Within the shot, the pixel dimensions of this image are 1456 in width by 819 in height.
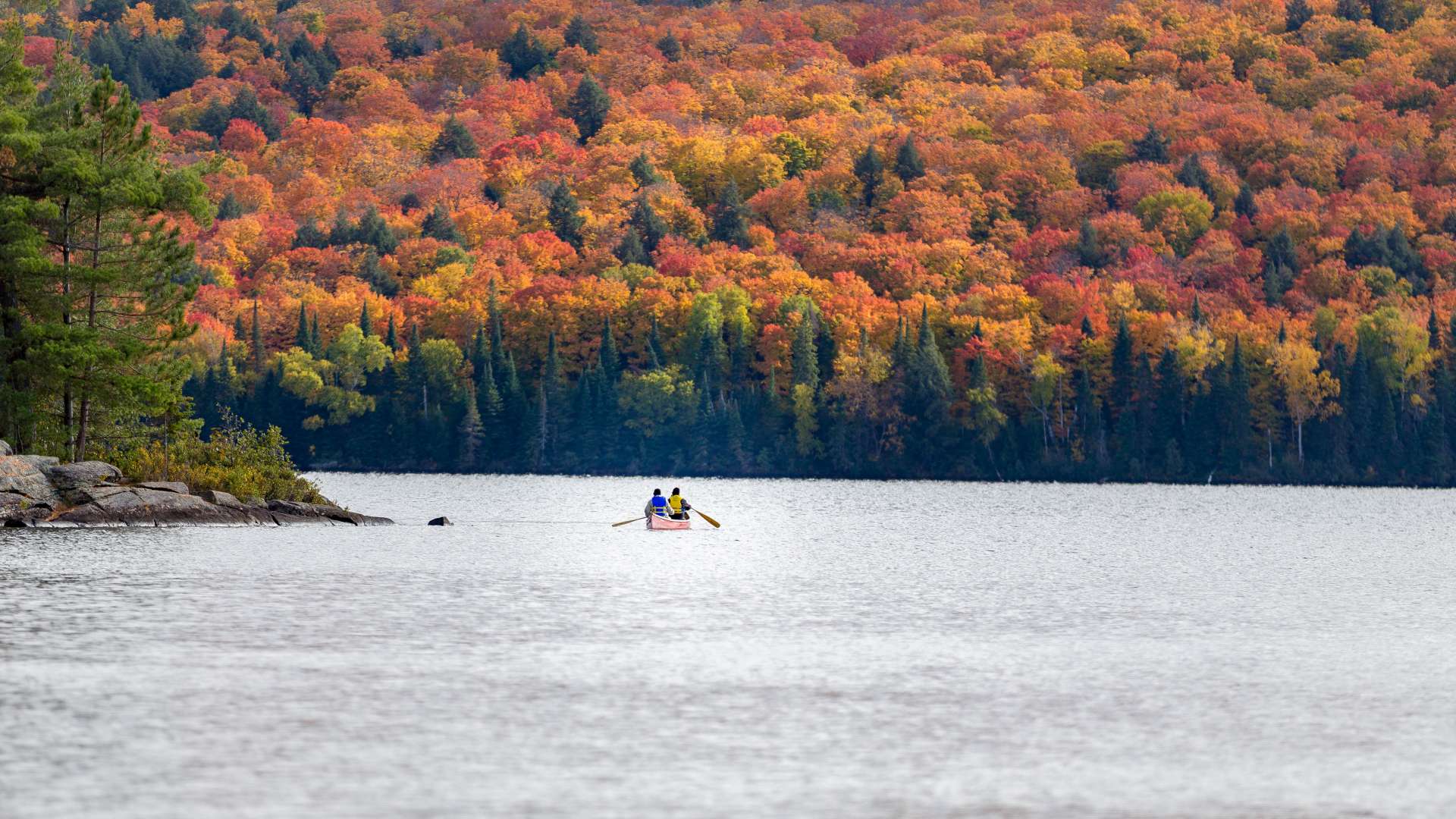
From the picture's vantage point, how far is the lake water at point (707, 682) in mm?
21812

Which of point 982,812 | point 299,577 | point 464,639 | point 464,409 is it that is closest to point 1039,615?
point 464,639

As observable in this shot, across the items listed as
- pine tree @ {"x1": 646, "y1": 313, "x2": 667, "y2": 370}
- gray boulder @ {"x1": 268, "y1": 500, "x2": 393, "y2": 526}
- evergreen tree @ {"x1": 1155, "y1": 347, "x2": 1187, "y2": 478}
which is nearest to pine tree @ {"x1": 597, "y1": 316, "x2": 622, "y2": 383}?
pine tree @ {"x1": 646, "y1": 313, "x2": 667, "y2": 370}

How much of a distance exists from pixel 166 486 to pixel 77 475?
3265 millimetres

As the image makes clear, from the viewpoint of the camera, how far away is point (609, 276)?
193 meters

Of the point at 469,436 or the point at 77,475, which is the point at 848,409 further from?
the point at 77,475

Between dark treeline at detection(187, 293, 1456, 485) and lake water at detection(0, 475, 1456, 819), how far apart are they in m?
95.2

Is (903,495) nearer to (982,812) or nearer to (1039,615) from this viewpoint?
(1039,615)

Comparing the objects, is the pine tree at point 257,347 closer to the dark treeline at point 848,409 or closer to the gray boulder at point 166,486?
the dark treeline at point 848,409

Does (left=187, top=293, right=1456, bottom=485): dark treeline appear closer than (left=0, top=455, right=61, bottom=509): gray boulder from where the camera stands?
No

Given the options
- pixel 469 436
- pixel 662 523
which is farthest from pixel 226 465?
pixel 469 436

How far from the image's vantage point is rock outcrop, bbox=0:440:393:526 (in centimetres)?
6456

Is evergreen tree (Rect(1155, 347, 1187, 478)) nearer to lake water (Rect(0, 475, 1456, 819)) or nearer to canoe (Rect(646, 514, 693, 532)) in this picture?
canoe (Rect(646, 514, 693, 532))

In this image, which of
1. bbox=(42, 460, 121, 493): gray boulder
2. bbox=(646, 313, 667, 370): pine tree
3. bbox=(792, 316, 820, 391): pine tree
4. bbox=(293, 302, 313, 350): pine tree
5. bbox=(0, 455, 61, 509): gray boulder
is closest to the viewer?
bbox=(0, 455, 61, 509): gray boulder

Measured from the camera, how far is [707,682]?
30.4 m
